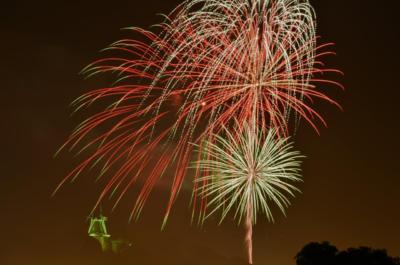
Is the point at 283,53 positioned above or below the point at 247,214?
above

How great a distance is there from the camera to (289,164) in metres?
24.3

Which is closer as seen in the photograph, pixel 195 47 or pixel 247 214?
pixel 195 47

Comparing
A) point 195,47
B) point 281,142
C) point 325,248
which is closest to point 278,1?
point 195,47

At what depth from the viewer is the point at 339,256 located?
26125 millimetres

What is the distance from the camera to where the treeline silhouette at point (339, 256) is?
2561 cm

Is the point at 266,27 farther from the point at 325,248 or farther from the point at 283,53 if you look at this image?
the point at 325,248

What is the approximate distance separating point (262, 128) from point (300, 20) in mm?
4344

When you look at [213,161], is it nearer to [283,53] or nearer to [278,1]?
[283,53]

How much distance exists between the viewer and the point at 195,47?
2162 cm
